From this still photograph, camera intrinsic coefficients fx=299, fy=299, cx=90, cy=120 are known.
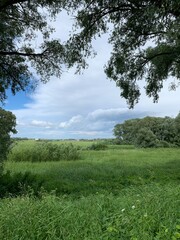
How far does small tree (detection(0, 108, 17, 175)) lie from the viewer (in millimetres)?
10972

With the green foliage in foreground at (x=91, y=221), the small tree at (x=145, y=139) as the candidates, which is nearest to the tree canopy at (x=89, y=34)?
the green foliage in foreground at (x=91, y=221)

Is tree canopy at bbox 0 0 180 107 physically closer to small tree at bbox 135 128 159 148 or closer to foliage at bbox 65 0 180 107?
foliage at bbox 65 0 180 107

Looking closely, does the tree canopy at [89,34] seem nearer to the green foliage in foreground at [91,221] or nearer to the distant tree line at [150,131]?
the green foliage in foreground at [91,221]

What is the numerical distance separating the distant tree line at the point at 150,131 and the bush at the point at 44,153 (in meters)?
20.3

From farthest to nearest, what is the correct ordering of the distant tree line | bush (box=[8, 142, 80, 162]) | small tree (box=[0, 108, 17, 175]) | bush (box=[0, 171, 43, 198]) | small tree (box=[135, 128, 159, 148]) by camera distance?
1. the distant tree line
2. small tree (box=[135, 128, 159, 148])
3. bush (box=[8, 142, 80, 162])
4. small tree (box=[0, 108, 17, 175])
5. bush (box=[0, 171, 43, 198])

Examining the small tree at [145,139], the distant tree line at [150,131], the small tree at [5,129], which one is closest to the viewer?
the small tree at [5,129]

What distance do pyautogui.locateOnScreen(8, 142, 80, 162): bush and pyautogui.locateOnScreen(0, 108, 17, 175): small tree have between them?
9.48m

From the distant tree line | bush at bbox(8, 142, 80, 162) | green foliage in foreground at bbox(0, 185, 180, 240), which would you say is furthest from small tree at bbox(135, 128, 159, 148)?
green foliage in foreground at bbox(0, 185, 180, 240)

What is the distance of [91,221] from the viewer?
4984 millimetres

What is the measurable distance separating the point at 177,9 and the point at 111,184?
6.94 metres

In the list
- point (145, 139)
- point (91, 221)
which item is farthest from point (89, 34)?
point (145, 139)

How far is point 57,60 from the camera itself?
13773 millimetres

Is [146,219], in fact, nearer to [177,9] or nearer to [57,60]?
[177,9]

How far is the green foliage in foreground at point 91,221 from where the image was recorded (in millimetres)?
4480
